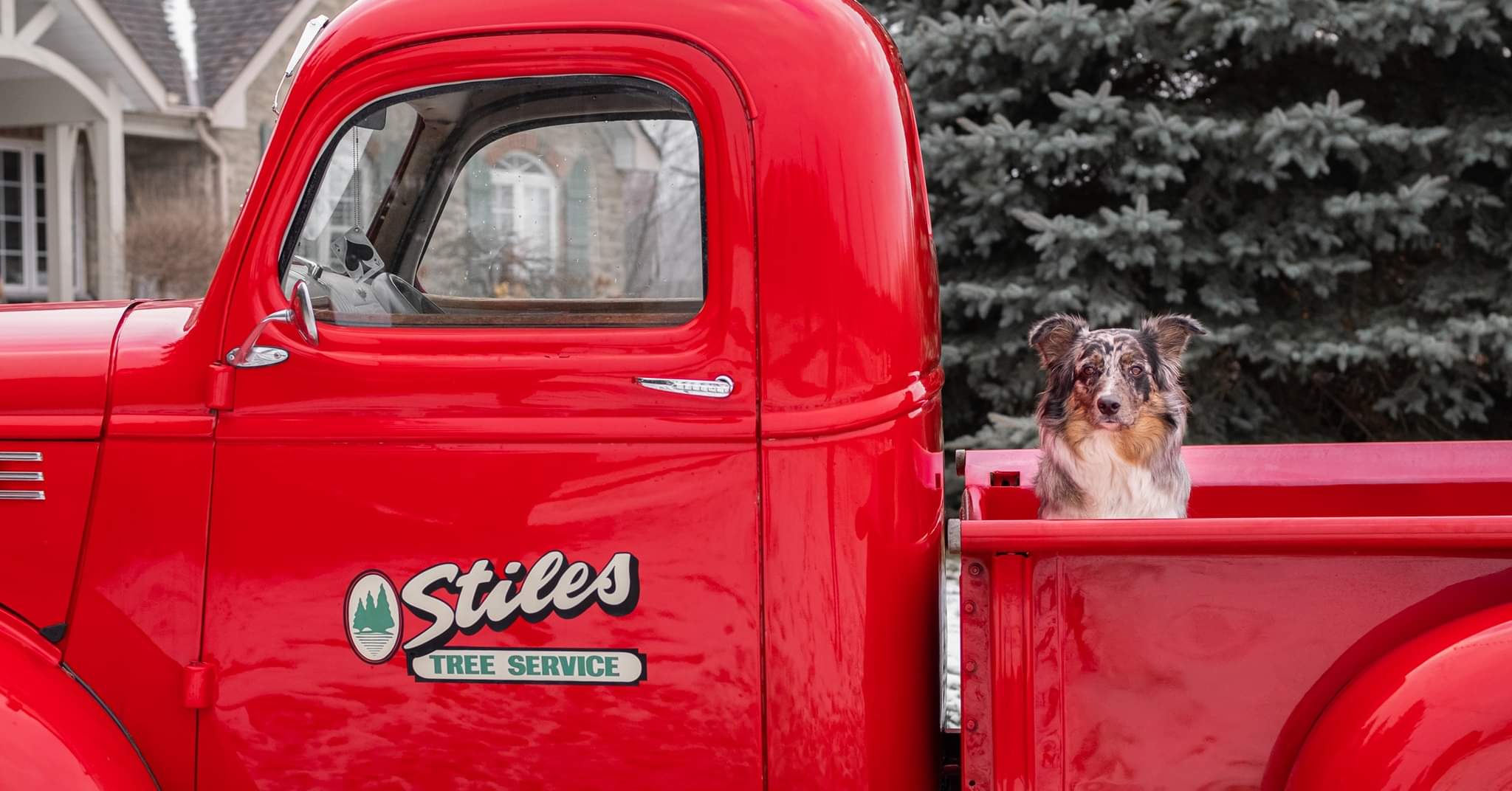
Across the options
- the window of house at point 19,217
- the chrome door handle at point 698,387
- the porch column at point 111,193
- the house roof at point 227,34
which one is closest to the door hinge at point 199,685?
the chrome door handle at point 698,387

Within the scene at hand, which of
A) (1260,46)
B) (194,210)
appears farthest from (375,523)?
(194,210)

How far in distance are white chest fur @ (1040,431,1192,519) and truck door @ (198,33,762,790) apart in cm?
66

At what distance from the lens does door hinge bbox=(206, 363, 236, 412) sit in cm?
201

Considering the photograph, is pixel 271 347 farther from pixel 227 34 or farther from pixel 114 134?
pixel 227 34

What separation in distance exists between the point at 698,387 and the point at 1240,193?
5334 mm

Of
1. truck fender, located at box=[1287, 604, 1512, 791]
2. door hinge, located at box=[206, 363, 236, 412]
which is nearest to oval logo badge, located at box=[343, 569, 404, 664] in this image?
door hinge, located at box=[206, 363, 236, 412]

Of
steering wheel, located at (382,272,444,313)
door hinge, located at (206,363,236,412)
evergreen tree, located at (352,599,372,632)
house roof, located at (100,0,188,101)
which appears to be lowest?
evergreen tree, located at (352,599,372,632)

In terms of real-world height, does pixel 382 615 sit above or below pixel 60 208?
below

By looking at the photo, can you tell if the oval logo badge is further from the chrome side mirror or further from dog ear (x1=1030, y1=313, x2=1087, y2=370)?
dog ear (x1=1030, y1=313, x2=1087, y2=370)

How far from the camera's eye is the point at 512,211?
97.2 inches

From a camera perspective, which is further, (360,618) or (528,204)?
(528,204)

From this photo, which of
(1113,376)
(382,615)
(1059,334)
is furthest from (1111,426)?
(382,615)

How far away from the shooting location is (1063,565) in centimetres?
186

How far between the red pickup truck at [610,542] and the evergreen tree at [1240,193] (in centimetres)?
413
